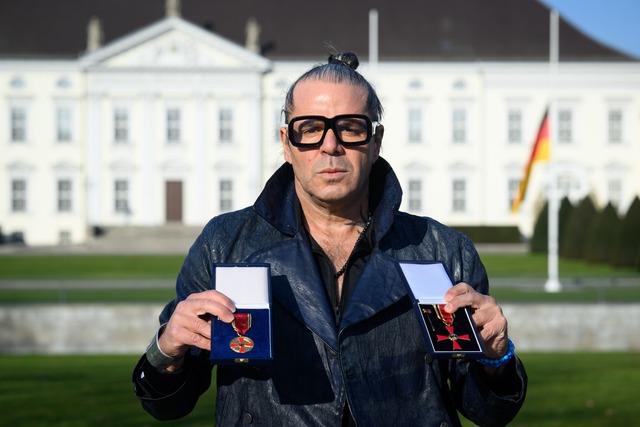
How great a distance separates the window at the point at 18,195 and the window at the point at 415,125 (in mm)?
18195

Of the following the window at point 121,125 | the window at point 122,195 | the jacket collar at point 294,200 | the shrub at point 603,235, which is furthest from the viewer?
the window at point 122,195

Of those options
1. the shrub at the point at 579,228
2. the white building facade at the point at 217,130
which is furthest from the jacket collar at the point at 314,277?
the white building facade at the point at 217,130

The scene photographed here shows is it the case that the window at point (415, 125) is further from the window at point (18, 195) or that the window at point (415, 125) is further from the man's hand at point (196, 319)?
the man's hand at point (196, 319)

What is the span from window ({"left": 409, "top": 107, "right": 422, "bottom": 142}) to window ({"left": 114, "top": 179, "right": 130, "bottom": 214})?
13515 millimetres

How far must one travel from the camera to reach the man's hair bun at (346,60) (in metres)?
3.12

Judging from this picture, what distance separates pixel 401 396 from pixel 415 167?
52928mm

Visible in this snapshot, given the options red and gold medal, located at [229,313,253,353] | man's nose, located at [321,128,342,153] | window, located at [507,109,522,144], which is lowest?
red and gold medal, located at [229,313,253,353]

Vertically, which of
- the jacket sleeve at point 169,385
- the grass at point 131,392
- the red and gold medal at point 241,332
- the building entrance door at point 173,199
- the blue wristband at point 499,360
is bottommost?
the grass at point 131,392

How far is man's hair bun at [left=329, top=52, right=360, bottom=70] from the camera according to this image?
3.12 metres

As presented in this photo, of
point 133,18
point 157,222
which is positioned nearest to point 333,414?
point 157,222

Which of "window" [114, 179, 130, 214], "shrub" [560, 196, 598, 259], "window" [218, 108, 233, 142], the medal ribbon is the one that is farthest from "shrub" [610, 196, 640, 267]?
the medal ribbon

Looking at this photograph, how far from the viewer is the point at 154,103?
5353 centimetres

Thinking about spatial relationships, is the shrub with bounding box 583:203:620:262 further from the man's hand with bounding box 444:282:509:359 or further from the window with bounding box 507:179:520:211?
the man's hand with bounding box 444:282:509:359

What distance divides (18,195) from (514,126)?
23.2 metres
